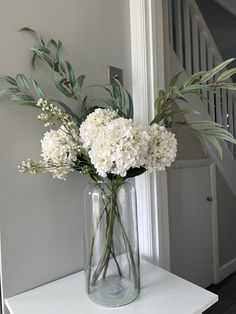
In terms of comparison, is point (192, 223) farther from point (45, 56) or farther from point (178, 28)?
point (45, 56)

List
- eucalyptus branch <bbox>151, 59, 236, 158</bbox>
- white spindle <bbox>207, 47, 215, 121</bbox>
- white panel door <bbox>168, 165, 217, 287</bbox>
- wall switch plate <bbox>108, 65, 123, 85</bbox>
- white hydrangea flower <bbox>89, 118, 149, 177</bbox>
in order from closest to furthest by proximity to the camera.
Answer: white hydrangea flower <bbox>89, 118, 149, 177</bbox> → eucalyptus branch <bbox>151, 59, 236, 158</bbox> → wall switch plate <bbox>108, 65, 123, 85</bbox> → white panel door <bbox>168, 165, 217, 287</bbox> → white spindle <bbox>207, 47, 215, 121</bbox>

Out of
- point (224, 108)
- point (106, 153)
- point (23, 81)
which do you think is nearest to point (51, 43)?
point (23, 81)

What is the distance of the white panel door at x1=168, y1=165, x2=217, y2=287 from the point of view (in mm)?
1820

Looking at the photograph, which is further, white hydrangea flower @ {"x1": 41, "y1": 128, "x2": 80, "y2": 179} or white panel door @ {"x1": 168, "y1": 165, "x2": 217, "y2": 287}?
white panel door @ {"x1": 168, "y1": 165, "x2": 217, "y2": 287}

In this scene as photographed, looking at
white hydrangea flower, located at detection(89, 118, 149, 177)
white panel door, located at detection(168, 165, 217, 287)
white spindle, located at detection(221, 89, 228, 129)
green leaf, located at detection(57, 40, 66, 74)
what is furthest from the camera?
white spindle, located at detection(221, 89, 228, 129)

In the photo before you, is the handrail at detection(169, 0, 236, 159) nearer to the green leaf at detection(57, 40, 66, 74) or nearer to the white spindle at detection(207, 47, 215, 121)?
the white spindle at detection(207, 47, 215, 121)

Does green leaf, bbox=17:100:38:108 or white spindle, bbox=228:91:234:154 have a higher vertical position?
white spindle, bbox=228:91:234:154

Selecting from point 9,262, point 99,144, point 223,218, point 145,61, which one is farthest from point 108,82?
point 223,218

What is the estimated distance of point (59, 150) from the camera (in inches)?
28.9

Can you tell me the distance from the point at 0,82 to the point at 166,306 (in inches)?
32.9

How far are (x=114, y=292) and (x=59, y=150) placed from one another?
0.48 metres

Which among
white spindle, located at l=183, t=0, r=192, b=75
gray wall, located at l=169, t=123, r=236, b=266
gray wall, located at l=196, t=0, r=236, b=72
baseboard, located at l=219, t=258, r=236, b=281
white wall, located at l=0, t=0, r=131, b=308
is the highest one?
gray wall, located at l=196, t=0, r=236, b=72

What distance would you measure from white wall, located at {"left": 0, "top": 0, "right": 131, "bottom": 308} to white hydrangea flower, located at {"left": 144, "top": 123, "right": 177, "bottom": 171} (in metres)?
0.35

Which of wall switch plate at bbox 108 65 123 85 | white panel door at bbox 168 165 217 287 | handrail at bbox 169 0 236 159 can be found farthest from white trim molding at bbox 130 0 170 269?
handrail at bbox 169 0 236 159
